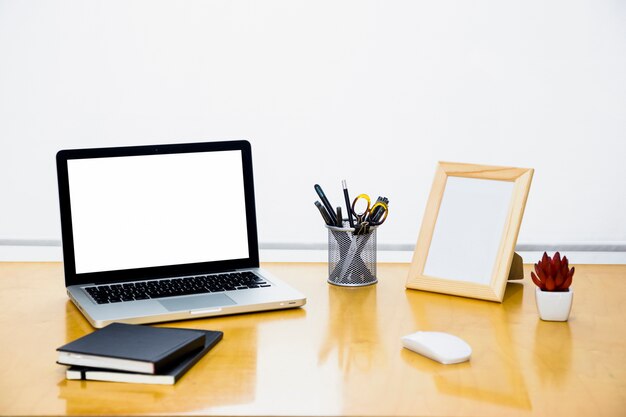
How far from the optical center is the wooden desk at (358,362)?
1050 mm

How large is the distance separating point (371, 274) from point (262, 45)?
0.59 metres

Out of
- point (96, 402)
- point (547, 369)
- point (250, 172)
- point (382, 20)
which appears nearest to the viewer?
point (96, 402)

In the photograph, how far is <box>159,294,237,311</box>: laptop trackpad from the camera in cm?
140

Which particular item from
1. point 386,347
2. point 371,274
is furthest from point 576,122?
point 386,347

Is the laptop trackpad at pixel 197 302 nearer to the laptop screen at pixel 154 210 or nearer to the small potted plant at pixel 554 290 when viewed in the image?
the laptop screen at pixel 154 210

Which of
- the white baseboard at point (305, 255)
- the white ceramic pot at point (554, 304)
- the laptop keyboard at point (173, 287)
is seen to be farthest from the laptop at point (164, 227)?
the white ceramic pot at point (554, 304)

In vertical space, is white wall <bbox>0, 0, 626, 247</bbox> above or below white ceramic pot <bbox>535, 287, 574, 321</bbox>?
above

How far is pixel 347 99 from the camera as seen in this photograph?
1849 millimetres

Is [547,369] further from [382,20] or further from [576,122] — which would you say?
[382,20]

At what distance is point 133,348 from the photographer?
1151mm

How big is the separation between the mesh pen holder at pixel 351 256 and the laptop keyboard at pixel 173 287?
0.17m

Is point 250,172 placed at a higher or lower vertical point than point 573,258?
higher

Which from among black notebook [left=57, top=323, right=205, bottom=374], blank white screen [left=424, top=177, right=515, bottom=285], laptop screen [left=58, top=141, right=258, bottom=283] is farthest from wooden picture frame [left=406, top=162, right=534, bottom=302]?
black notebook [left=57, top=323, right=205, bottom=374]

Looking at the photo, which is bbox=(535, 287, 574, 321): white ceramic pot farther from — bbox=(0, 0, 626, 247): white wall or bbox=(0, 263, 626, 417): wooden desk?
bbox=(0, 0, 626, 247): white wall
